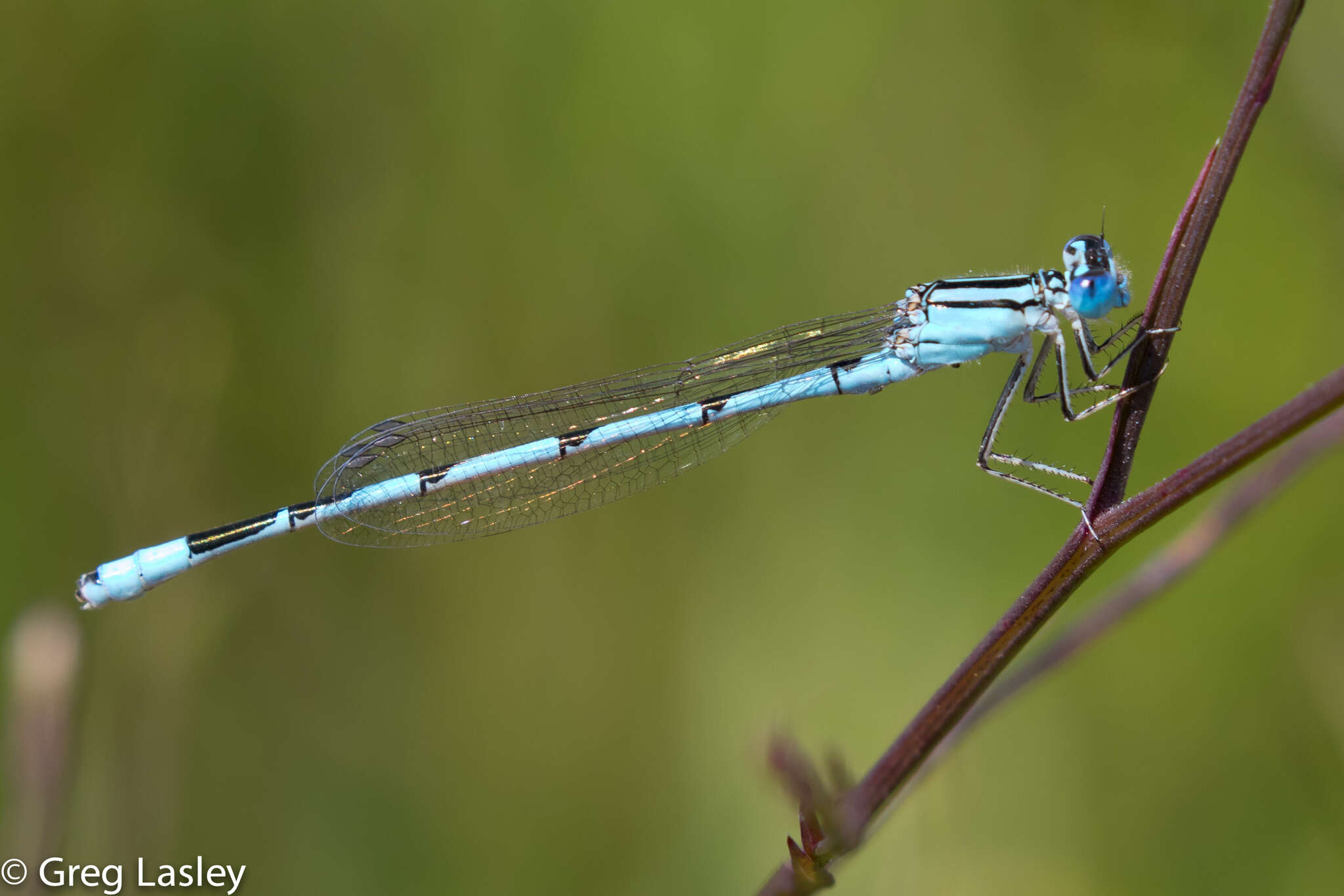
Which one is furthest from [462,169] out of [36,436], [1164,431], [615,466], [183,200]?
[1164,431]

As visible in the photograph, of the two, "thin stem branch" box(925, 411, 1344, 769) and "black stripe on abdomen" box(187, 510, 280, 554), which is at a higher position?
"black stripe on abdomen" box(187, 510, 280, 554)

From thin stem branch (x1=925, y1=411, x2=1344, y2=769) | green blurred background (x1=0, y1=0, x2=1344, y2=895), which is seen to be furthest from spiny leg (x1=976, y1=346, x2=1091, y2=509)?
thin stem branch (x1=925, y1=411, x2=1344, y2=769)

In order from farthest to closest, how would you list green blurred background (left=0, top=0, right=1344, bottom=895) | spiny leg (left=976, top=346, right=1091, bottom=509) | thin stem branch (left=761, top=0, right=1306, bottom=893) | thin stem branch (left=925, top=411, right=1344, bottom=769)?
1. green blurred background (left=0, top=0, right=1344, bottom=895)
2. spiny leg (left=976, top=346, right=1091, bottom=509)
3. thin stem branch (left=925, top=411, right=1344, bottom=769)
4. thin stem branch (left=761, top=0, right=1306, bottom=893)

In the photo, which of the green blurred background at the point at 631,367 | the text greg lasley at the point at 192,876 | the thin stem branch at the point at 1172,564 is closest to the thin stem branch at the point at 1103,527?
the thin stem branch at the point at 1172,564

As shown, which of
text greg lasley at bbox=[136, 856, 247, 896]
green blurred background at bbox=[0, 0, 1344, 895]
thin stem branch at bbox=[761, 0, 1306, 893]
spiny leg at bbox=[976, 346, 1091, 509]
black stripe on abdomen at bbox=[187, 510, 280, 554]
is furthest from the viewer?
black stripe on abdomen at bbox=[187, 510, 280, 554]

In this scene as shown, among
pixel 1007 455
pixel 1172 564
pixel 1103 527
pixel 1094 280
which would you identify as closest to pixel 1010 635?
pixel 1103 527

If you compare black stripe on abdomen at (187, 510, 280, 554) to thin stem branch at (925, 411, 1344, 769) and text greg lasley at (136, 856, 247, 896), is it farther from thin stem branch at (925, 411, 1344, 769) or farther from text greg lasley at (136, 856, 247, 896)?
thin stem branch at (925, 411, 1344, 769)
